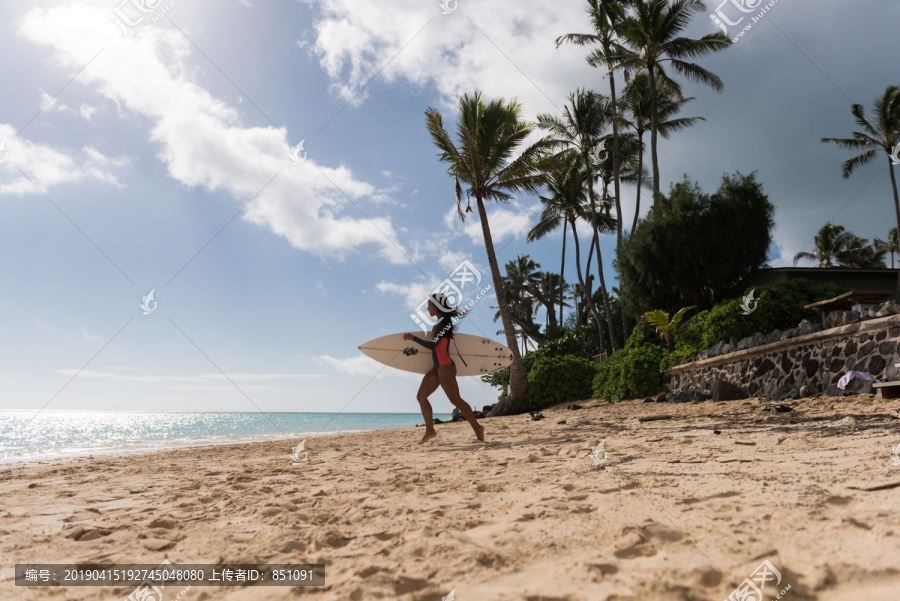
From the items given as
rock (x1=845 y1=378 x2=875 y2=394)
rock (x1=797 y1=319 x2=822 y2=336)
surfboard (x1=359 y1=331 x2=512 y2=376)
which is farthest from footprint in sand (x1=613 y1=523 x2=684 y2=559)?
rock (x1=797 y1=319 x2=822 y2=336)

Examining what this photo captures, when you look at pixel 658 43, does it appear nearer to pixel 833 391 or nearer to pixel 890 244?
pixel 833 391

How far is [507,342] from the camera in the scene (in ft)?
48.3

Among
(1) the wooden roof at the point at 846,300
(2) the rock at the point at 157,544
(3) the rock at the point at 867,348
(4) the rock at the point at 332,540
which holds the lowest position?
(4) the rock at the point at 332,540

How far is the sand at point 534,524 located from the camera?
157 centimetres

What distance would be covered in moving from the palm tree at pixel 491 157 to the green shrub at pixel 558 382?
4.07ft

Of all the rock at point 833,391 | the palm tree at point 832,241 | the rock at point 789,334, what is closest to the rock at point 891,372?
the rock at point 833,391

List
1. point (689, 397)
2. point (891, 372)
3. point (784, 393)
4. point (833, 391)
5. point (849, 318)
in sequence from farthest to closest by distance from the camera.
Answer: point (689, 397) → point (784, 393) → point (849, 318) → point (833, 391) → point (891, 372)

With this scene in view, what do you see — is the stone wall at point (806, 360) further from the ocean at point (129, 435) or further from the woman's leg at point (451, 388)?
the ocean at point (129, 435)

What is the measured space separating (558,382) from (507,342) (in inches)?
98.5

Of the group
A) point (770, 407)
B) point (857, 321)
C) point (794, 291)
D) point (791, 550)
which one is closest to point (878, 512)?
point (791, 550)

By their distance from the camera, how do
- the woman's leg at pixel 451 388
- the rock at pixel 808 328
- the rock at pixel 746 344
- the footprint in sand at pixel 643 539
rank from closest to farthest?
1. the footprint in sand at pixel 643 539
2. the woman's leg at pixel 451 388
3. the rock at pixel 808 328
4. the rock at pixel 746 344

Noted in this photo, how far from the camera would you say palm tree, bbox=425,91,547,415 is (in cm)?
1419

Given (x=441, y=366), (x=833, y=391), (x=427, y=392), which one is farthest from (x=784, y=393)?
(x=427, y=392)

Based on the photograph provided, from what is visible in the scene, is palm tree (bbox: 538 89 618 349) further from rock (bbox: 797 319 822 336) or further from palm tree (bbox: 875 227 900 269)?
palm tree (bbox: 875 227 900 269)
